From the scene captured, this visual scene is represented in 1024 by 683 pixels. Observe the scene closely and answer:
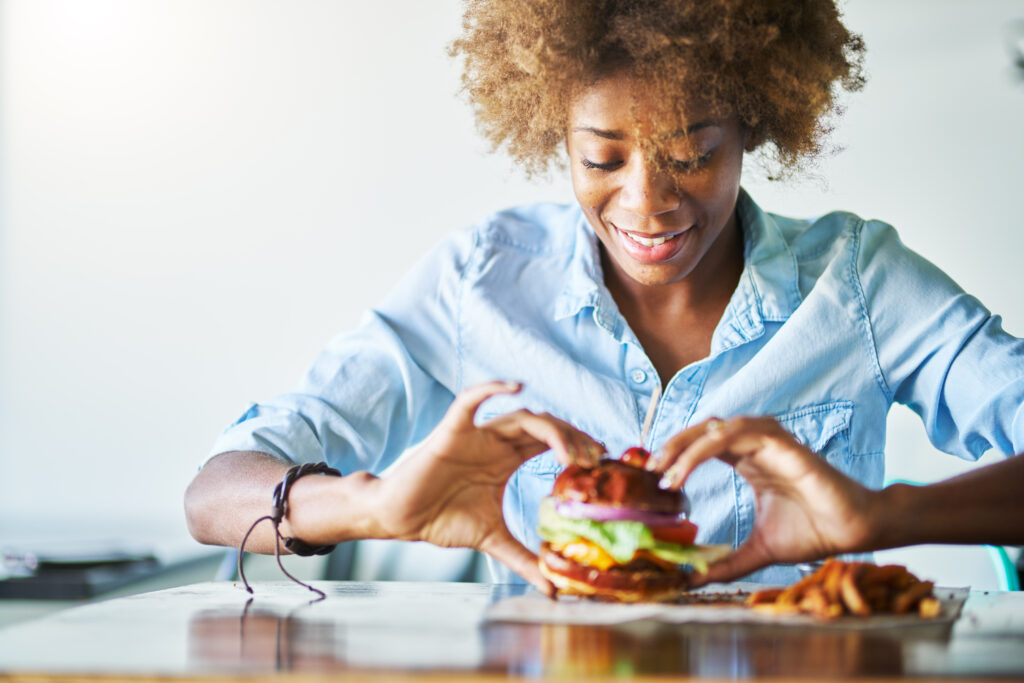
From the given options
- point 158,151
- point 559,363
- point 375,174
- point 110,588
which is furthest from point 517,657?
point 158,151

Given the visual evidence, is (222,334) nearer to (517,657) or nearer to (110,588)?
(110,588)

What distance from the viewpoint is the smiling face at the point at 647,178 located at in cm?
178

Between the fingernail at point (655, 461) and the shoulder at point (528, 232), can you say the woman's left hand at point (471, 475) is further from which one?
the shoulder at point (528, 232)

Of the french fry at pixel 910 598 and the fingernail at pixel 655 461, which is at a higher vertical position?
the fingernail at pixel 655 461

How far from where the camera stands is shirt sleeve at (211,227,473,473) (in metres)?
2.00

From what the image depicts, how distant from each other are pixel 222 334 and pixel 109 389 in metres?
0.52

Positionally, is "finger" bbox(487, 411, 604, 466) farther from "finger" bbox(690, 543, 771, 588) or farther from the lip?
the lip

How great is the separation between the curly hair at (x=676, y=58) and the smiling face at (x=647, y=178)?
0.11 ft

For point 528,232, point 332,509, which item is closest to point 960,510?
point 332,509

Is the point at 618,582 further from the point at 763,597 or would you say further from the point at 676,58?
the point at 676,58

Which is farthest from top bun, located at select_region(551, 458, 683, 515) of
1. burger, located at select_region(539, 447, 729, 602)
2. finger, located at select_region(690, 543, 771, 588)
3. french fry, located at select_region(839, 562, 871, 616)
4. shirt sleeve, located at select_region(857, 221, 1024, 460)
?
shirt sleeve, located at select_region(857, 221, 1024, 460)

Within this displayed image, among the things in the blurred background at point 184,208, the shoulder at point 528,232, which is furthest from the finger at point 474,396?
the blurred background at point 184,208

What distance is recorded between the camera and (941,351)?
200cm

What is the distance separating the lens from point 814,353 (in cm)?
200
